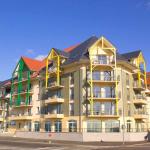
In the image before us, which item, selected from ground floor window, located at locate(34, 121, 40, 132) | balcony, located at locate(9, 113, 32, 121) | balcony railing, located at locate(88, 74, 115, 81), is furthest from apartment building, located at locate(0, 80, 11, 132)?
balcony railing, located at locate(88, 74, 115, 81)

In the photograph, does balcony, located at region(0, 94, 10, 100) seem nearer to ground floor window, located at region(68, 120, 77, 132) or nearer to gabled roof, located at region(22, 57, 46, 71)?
gabled roof, located at region(22, 57, 46, 71)

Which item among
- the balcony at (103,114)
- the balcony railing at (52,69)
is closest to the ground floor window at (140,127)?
the balcony at (103,114)

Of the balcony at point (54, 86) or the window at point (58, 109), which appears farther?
the window at point (58, 109)

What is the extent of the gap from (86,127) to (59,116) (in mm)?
6408

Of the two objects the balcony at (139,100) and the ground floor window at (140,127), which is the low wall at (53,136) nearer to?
the ground floor window at (140,127)

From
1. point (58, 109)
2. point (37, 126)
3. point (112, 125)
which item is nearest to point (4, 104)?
point (37, 126)

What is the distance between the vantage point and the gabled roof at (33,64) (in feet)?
221

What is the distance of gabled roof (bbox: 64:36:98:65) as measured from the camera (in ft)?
186

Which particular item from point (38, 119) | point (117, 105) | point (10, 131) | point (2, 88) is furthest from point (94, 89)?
point (2, 88)

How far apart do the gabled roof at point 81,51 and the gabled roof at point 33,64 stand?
1031 centimetres

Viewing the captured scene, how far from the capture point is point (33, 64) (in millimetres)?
68812

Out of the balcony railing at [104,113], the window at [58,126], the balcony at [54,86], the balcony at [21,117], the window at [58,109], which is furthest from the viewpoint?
the balcony at [21,117]

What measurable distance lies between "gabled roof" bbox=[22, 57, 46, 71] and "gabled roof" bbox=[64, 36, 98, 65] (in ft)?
33.8

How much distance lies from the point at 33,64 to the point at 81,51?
15677 mm
